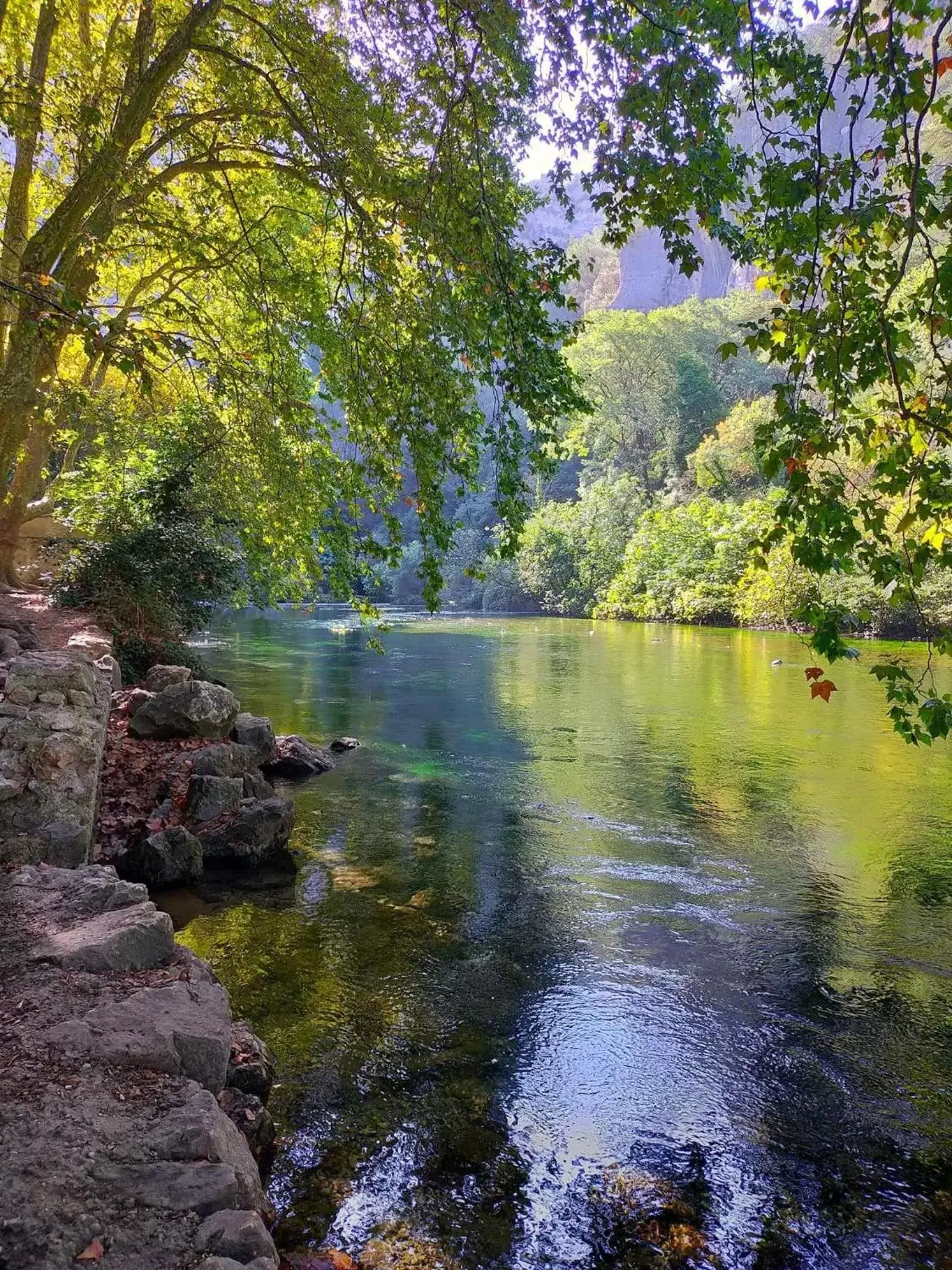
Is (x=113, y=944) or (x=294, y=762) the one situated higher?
(x=113, y=944)

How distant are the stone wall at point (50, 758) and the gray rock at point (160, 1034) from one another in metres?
2.39

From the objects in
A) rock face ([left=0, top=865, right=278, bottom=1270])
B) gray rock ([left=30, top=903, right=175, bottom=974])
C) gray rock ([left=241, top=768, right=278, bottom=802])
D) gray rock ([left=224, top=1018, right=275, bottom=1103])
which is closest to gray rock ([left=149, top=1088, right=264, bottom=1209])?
rock face ([left=0, top=865, right=278, bottom=1270])

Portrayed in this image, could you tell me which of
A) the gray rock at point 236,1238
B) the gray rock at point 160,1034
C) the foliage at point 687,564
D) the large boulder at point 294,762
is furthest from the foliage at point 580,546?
the gray rock at point 236,1238

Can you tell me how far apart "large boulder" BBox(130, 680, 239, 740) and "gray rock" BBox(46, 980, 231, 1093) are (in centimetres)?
687

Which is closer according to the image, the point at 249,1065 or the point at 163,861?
the point at 249,1065

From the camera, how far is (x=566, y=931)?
7.07m

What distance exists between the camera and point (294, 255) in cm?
1323

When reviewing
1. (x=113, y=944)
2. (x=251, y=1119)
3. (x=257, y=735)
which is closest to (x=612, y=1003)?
(x=251, y=1119)

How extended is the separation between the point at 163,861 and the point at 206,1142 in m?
5.18

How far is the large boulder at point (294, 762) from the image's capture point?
12.3 metres

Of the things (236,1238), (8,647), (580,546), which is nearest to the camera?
(236,1238)

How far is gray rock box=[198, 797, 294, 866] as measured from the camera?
8383mm

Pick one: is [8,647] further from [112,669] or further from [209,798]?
[209,798]

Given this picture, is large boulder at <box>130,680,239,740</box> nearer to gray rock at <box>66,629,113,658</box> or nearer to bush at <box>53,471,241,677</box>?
gray rock at <box>66,629,113,658</box>
